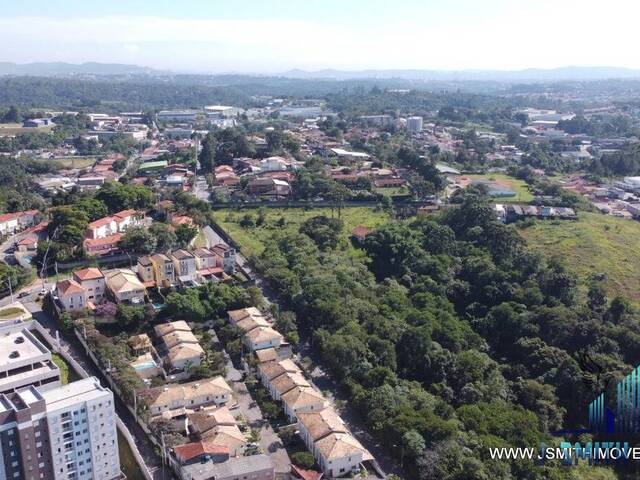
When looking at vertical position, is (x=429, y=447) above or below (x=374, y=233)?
below

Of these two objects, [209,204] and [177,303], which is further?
[209,204]

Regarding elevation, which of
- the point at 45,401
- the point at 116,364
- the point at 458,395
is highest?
the point at 45,401

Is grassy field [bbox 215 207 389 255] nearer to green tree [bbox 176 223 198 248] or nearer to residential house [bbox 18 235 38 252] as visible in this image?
green tree [bbox 176 223 198 248]

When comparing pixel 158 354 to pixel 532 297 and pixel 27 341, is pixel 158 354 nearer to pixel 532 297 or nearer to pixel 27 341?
pixel 27 341

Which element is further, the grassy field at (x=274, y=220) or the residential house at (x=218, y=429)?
the grassy field at (x=274, y=220)

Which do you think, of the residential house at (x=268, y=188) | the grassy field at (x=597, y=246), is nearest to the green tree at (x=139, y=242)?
A: the residential house at (x=268, y=188)

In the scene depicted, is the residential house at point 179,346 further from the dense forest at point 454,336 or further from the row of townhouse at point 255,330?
the dense forest at point 454,336

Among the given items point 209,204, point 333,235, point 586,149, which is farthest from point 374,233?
point 586,149
